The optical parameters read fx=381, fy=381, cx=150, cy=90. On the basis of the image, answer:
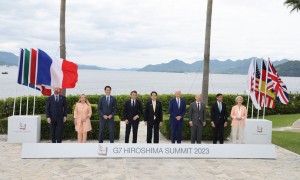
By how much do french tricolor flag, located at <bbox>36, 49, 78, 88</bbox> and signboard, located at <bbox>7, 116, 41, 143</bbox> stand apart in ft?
4.83

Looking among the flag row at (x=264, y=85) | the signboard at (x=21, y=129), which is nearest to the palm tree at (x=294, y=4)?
the flag row at (x=264, y=85)

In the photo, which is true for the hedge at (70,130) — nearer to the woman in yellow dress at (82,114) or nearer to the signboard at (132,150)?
the woman in yellow dress at (82,114)

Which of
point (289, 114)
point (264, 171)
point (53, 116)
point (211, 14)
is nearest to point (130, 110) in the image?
point (53, 116)

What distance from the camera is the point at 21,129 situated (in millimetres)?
14000

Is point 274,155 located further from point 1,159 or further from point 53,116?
point 1,159

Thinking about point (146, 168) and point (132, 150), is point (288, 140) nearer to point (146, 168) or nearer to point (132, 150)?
point (132, 150)

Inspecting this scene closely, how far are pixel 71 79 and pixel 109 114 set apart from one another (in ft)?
7.40

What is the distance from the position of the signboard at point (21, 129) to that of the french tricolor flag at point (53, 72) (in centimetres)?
147

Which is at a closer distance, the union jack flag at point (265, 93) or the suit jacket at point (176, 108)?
the suit jacket at point (176, 108)

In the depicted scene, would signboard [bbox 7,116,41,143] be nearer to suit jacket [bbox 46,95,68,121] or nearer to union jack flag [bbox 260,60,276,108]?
suit jacket [bbox 46,95,68,121]

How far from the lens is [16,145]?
534 inches

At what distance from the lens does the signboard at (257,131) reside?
1462cm

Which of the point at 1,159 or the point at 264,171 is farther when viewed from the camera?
the point at 1,159

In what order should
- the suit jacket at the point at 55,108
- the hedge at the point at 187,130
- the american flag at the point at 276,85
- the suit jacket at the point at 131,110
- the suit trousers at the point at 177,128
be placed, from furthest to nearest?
the hedge at the point at 187,130
the american flag at the point at 276,85
the suit trousers at the point at 177,128
the suit jacket at the point at 131,110
the suit jacket at the point at 55,108
